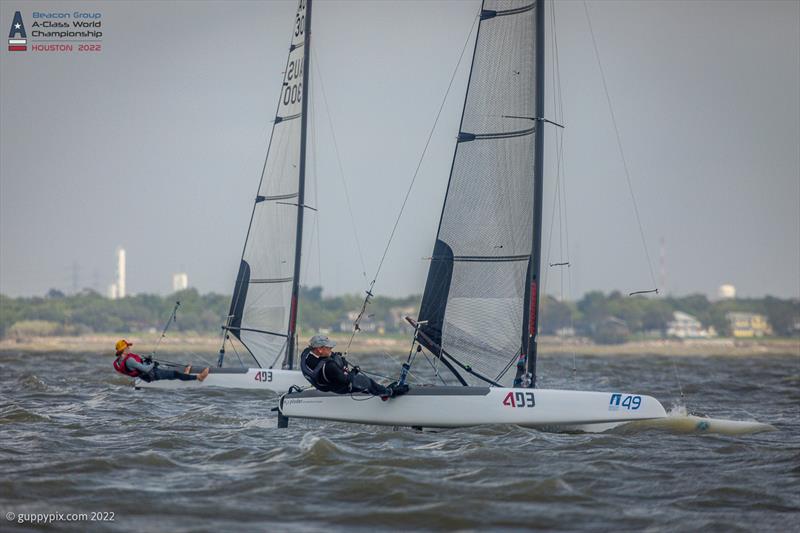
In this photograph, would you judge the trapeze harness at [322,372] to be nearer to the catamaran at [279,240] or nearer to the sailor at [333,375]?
the sailor at [333,375]

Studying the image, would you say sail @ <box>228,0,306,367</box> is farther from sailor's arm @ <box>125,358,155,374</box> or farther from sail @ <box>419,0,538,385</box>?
sail @ <box>419,0,538,385</box>

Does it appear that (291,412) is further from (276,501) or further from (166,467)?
(276,501)

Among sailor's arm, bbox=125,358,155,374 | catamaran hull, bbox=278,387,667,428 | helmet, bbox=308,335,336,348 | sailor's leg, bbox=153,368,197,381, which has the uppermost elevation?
helmet, bbox=308,335,336,348

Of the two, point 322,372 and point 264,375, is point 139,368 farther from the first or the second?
point 322,372

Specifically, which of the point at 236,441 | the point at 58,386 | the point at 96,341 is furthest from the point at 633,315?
the point at 236,441

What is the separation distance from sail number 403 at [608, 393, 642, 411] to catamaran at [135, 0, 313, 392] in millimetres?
11268

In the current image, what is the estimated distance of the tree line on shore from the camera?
112500 mm

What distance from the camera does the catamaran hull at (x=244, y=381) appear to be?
2178 cm

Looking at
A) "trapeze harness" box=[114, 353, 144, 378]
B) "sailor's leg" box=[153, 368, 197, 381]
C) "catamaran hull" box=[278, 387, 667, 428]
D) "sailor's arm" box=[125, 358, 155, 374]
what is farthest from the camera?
"sailor's leg" box=[153, 368, 197, 381]

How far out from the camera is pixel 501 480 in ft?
35.4

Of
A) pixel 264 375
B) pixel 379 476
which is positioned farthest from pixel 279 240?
pixel 379 476

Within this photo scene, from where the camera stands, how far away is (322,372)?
47.2ft

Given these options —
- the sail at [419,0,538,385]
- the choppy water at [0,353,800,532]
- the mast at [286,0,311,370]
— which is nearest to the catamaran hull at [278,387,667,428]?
the choppy water at [0,353,800,532]

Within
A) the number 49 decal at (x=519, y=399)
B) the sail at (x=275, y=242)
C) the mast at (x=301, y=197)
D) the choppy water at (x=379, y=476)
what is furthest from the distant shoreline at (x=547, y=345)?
the number 49 decal at (x=519, y=399)
